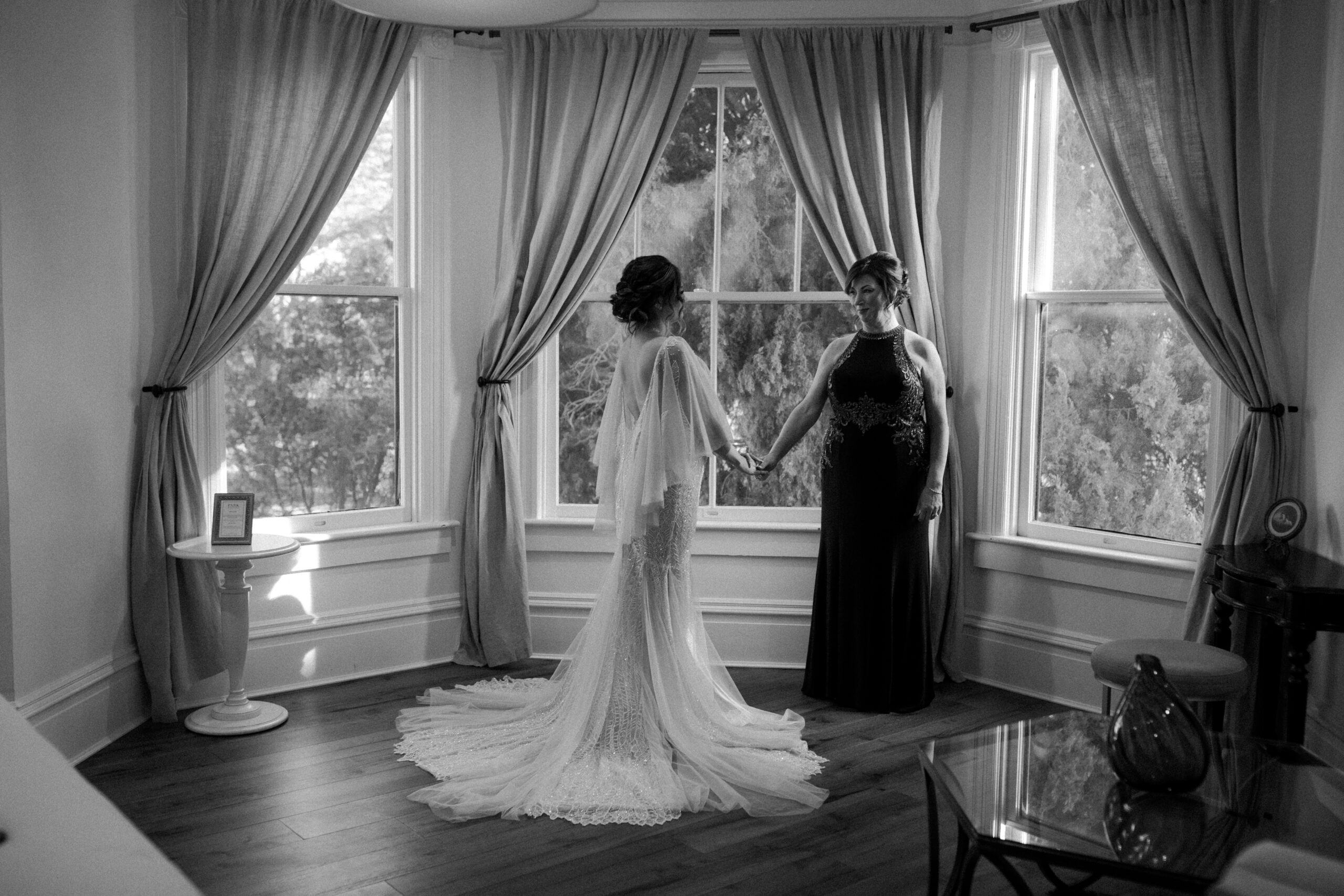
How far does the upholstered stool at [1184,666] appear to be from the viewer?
10.9 feet

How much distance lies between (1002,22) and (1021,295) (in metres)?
1.14

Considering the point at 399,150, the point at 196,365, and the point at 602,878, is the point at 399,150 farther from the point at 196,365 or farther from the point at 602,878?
the point at 602,878

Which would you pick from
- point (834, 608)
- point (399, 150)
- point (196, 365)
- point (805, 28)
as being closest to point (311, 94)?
point (399, 150)

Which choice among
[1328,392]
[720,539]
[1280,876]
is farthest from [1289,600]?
[720,539]

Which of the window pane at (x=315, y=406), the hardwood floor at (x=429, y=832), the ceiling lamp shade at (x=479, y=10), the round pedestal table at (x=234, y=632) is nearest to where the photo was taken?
the hardwood floor at (x=429, y=832)

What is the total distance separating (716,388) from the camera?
5195mm

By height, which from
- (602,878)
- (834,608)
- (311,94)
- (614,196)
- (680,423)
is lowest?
(602,878)

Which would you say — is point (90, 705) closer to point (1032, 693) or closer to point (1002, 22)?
point (1032, 693)

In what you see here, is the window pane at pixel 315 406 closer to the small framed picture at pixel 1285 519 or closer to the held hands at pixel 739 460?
the held hands at pixel 739 460

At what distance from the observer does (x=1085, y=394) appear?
480 cm

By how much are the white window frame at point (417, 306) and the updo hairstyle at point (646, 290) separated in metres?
1.48

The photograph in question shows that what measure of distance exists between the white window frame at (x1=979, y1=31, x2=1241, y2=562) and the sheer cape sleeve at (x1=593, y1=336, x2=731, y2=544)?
1575 mm

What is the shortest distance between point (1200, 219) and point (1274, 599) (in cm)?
156

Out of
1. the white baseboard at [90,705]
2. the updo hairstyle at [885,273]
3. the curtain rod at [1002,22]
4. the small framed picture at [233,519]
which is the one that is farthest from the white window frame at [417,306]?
the curtain rod at [1002,22]
